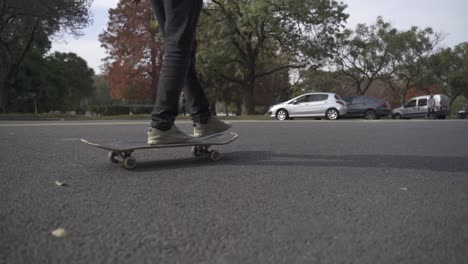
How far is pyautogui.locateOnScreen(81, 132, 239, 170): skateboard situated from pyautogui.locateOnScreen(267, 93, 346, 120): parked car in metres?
18.8

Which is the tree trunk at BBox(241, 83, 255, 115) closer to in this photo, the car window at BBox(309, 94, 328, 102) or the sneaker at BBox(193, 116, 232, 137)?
the car window at BBox(309, 94, 328, 102)

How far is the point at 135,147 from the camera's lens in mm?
2902

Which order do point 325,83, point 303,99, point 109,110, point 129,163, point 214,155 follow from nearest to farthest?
point 129,163, point 214,155, point 303,99, point 109,110, point 325,83

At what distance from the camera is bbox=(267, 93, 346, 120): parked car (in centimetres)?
2155

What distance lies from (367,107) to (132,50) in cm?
2422

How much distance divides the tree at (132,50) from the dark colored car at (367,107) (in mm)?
20147

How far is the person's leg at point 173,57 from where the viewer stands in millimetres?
3021

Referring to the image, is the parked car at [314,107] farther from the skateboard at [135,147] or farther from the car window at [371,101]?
the skateboard at [135,147]

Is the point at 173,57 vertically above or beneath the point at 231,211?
above

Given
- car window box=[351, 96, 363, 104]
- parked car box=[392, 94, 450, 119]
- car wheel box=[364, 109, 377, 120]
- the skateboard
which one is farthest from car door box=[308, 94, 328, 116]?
the skateboard

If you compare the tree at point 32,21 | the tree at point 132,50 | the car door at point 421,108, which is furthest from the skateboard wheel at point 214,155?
the tree at point 132,50

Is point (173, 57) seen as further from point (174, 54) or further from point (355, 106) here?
point (355, 106)

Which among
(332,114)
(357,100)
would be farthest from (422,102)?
(332,114)

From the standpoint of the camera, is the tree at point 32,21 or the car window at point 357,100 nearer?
the tree at point 32,21
